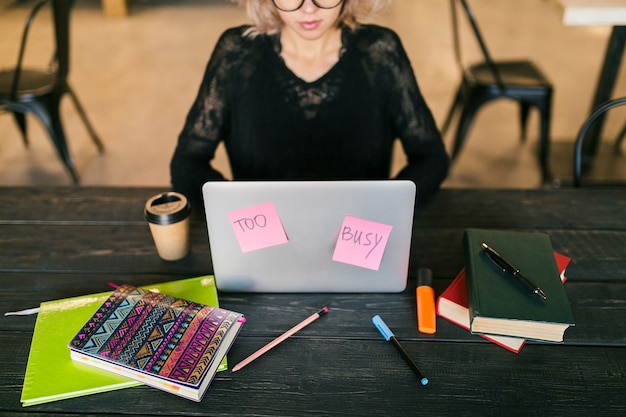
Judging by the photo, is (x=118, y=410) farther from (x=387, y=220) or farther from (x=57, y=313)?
(x=387, y=220)

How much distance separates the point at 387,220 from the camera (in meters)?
0.90

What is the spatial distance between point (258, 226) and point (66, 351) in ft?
1.16

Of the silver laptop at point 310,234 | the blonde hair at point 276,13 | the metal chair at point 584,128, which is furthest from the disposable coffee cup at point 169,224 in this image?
the metal chair at point 584,128

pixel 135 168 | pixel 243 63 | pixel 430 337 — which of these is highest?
pixel 243 63

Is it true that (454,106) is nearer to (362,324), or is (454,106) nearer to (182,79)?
(182,79)

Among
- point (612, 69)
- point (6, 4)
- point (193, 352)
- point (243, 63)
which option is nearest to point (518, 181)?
point (612, 69)

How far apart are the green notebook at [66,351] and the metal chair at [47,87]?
166cm

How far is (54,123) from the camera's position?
2.41 metres

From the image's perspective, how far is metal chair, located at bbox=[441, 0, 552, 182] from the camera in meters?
2.37

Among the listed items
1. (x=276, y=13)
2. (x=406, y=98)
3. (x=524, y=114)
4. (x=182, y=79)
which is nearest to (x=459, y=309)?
(x=406, y=98)

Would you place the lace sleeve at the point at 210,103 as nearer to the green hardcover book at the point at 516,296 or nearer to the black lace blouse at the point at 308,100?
the black lace blouse at the point at 308,100

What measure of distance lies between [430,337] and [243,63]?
81 centimetres

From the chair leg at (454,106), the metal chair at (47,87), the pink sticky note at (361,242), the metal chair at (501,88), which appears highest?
the pink sticky note at (361,242)

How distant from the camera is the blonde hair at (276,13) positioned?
1.32m
